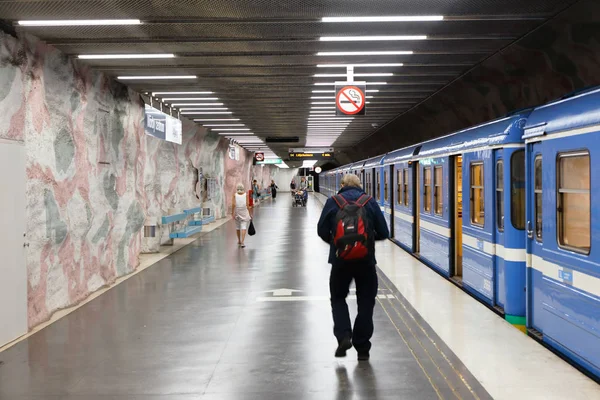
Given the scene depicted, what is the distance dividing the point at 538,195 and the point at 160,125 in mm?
8335

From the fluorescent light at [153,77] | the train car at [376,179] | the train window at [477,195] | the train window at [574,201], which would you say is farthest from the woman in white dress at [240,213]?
the train window at [574,201]

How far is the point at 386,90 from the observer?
11648mm

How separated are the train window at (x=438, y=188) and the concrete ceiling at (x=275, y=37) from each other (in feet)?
5.32

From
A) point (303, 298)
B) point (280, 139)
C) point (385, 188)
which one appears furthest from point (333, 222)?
point (280, 139)

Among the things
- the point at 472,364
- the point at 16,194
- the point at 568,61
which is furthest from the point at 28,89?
the point at 568,61

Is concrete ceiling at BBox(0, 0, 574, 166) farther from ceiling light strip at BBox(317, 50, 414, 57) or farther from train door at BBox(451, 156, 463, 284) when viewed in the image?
train door at BBox(451, 156, 463, 284)

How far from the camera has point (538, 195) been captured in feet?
20.2

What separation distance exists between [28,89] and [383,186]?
11945 millimetres

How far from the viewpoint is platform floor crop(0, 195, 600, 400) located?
4.78 metres

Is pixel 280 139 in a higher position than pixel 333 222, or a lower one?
higher

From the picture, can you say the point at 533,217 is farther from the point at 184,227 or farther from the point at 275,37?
the point at 184,227

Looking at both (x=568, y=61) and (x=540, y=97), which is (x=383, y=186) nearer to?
(x=540, y=97)

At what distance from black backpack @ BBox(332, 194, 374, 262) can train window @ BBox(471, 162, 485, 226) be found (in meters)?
3.10

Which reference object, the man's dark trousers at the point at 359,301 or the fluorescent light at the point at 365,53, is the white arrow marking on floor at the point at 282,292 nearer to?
the man's dark trousers at the point at 359,301
